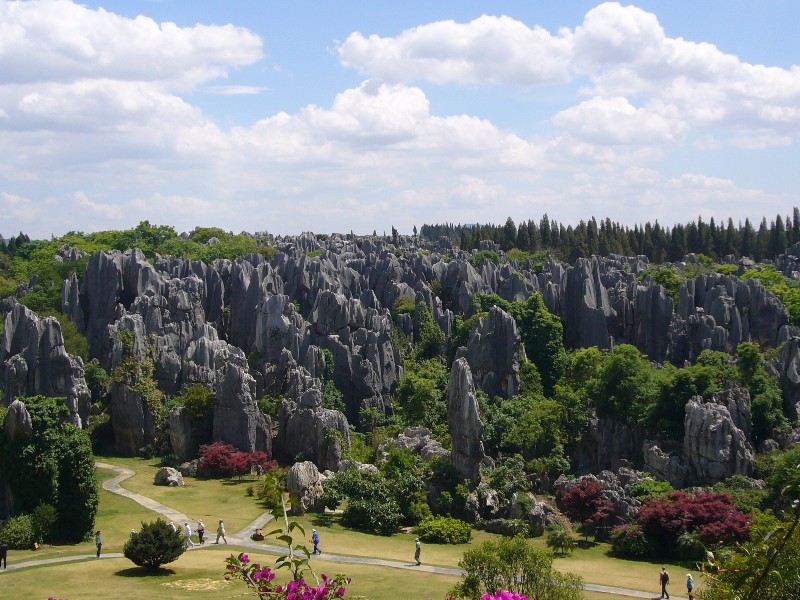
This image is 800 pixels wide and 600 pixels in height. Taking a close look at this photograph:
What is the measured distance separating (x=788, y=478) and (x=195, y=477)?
2615 cm

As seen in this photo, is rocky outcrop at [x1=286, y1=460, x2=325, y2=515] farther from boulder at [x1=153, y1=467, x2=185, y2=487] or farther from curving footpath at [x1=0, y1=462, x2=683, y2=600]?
boulder at [x1=153, y1=467, x2=185, y2=487]

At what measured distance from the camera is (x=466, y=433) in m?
37.4

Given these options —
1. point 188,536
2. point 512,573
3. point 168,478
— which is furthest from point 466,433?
point 512,573

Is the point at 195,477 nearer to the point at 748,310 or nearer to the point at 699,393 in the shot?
the point at 699,393

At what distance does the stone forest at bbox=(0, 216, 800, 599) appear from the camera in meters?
32.2

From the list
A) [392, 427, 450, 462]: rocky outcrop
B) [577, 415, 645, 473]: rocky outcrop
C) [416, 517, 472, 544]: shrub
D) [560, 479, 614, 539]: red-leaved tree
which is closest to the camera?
[416, 517, 472, 544]: shrub

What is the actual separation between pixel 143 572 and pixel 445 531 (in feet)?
37.8

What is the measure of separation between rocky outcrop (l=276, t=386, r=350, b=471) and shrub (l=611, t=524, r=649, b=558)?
14.8 m

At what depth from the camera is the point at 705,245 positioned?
106312 mm

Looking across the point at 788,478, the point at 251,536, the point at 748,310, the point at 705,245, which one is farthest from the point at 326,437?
the point at 705,245

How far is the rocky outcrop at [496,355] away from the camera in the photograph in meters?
53.5

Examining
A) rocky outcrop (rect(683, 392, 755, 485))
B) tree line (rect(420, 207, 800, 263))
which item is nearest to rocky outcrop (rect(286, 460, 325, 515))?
rocky outcrop (rect(683, 392, 755, 485))

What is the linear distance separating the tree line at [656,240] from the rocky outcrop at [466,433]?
6544 cm

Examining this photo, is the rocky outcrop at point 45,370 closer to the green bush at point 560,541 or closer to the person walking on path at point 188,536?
the person walking on path at point 188,536
